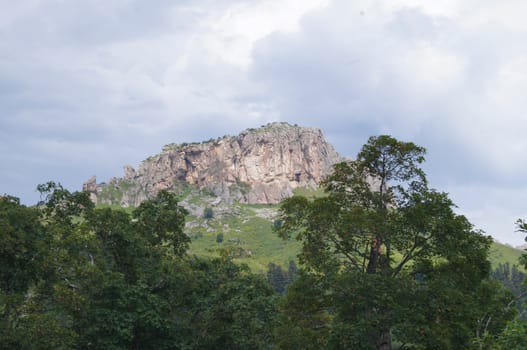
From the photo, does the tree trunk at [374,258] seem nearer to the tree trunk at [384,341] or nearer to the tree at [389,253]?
the tree at [389,253]

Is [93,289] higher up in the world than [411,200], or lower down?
lower down

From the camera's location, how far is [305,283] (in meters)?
24.8

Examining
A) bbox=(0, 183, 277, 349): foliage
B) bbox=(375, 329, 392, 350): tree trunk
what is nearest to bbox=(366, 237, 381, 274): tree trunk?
bbox=(375, 329, 392, 350): tree trunk

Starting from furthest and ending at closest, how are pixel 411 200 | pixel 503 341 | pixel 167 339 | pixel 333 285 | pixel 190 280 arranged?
pixel 190 280
pixel 167 339
pixel 411 200
pixel 333 285
pixel 503 341

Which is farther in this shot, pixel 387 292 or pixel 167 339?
pixel 167 339

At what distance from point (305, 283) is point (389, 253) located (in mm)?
4304

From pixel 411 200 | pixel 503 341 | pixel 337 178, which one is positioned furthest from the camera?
pixel 337 178

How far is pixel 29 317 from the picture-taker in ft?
71.1

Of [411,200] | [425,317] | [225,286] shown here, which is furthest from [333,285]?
[225,286]

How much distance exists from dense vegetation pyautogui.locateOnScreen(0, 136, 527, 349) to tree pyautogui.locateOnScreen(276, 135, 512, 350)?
58 millimetres

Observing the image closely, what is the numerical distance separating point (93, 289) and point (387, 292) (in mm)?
14794

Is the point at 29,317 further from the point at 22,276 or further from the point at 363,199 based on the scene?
the point at 363,199

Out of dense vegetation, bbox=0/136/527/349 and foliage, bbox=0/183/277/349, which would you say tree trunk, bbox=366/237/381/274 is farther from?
foliage, bbox=0/183/277/349

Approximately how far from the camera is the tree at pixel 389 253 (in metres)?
21.4
